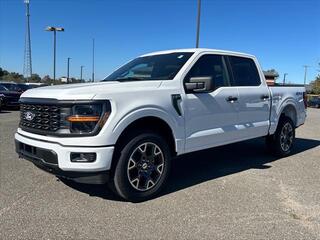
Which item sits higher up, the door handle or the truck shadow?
the door handle

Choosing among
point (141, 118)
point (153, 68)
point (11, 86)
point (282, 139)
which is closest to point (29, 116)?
point (141, 118)

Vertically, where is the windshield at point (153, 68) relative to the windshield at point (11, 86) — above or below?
above

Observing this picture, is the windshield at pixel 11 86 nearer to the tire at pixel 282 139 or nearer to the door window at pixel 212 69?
the tire at pixel 282 139

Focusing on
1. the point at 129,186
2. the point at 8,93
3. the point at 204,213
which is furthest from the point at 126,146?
the point at 8,93

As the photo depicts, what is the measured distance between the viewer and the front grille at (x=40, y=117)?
171 inches

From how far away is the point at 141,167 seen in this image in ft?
15.6

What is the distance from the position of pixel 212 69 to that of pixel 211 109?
0.74 m

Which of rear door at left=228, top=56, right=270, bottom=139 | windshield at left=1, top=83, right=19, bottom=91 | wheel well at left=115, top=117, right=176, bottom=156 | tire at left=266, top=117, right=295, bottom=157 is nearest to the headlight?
wheel well at left=115, top=117, right=176, bottom=156

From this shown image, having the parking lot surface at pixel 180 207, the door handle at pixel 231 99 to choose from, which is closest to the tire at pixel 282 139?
the parking lot surface at pixel 180 207

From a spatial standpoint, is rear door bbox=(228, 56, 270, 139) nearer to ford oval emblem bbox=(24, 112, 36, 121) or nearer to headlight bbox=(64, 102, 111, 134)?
headlight bbox=(64, 102, 111, 134)

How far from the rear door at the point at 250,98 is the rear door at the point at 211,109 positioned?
0.21 m

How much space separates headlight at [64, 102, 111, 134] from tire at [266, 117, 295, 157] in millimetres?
4356

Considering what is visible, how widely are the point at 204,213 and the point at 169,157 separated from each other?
998 millimetres

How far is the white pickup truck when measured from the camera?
4250mm
